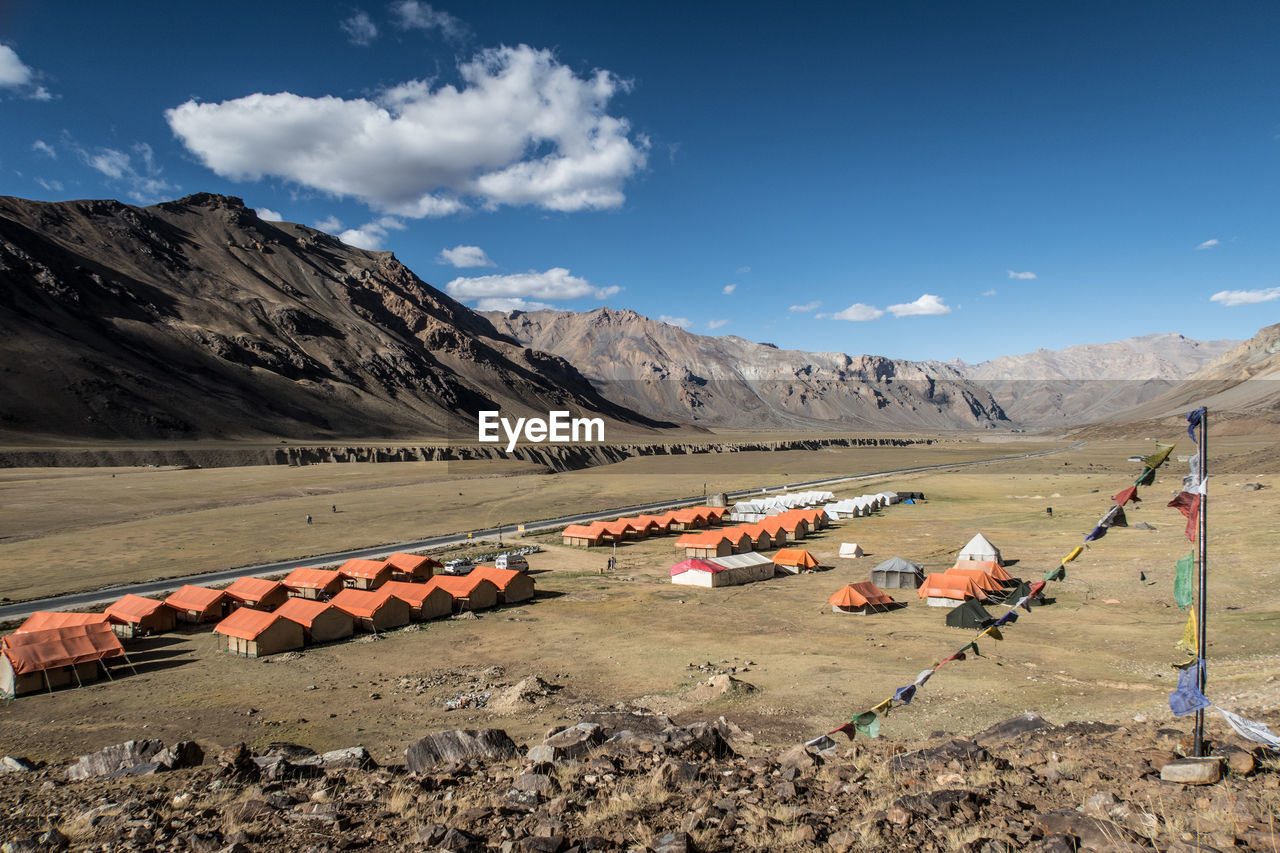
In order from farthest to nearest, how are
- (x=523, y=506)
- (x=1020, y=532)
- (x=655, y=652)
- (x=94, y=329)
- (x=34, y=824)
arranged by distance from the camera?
(x=94, y=329) < (x=523, y=506) < (x=1020, y=532) < (x=655, y=652) < (x=34, y=824)

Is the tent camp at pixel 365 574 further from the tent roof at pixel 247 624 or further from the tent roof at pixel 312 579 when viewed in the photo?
the tent roof at pixel 247 624

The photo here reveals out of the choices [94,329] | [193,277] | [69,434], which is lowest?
[69,434]

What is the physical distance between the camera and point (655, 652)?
86.0ft

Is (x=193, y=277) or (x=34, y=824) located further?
(x=193, y=277)

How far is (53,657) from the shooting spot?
23406 millimetres

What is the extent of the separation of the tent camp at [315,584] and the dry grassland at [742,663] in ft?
19.7

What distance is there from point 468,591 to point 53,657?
51.6ft

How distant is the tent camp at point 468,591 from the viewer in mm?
34219

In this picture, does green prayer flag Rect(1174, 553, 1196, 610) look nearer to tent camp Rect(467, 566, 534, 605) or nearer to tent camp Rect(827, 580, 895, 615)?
tent camp Rect(827, 580, 895, 615)

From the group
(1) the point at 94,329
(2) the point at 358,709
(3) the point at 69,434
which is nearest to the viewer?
(2) the point at 358,709

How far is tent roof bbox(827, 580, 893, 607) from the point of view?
31375mm

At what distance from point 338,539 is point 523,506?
24466 mm

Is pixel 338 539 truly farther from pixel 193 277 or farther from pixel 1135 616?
pixel 193 277

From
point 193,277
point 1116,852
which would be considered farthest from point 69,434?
point 1116,852
